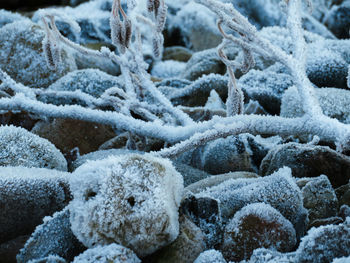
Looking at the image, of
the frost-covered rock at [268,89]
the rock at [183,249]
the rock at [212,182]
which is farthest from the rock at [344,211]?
the frost-covered rock at [268,89]

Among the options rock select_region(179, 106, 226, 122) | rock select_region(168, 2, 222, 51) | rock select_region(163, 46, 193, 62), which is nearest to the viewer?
rock select_region(179, 106, 226, 122)

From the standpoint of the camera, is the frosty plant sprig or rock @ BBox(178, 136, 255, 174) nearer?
the frosty plant sprig

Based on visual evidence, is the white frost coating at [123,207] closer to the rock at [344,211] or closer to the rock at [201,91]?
the rock at [344,211]

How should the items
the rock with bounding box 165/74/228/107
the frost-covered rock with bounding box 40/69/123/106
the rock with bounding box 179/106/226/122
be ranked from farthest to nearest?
the rock with bounding box 165/74/228/107, the frost-covered rock with bounding box 40/69/123/106, the rock with bounding box 179/106/226/122

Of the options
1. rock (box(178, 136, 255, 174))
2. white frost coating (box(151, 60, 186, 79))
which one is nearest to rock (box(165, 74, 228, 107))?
rock (box(178, 136, 255, 174))

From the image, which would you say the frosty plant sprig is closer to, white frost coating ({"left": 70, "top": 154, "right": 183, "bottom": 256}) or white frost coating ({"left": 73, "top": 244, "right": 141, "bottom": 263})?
white frost coating ({"left": 70, "top": 154, "right": 183, "bottom": 256})

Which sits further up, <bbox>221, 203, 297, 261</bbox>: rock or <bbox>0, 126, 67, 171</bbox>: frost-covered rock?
<bbox>221, 203, 297, 261</bbox>: rock

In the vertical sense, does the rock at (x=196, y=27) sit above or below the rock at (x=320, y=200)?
below
